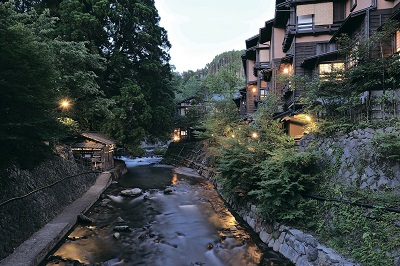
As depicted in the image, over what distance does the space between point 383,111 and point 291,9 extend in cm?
1475

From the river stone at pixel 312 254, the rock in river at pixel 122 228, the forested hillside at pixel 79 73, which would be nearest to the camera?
the river stone at pixel 312 254

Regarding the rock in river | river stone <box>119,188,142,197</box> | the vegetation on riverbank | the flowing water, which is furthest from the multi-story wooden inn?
river stone <box>119,188,142,197</box>

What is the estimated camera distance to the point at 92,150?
78.4 feet

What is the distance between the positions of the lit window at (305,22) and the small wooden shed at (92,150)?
19855 mm

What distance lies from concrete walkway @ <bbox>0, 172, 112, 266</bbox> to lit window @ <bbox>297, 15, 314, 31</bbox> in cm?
2085

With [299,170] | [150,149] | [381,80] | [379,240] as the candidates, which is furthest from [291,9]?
→ [150,149]

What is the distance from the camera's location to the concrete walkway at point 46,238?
319 inches

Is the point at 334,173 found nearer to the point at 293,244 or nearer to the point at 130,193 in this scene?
the point at 293,244

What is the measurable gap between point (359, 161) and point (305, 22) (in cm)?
1597

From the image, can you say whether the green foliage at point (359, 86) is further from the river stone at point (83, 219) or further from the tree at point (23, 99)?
the river stone at point (83, 219)

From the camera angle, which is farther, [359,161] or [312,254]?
[359,161]

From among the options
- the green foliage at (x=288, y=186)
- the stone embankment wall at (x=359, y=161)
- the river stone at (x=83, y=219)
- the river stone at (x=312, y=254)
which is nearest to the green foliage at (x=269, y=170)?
the green foliage at (x=288, y=186)

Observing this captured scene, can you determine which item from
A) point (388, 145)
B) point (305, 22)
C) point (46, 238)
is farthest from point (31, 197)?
point (305, 22)

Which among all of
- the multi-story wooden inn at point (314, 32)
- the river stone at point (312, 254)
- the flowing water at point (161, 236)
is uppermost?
the multi-story wooden inn at point (314, 32)
